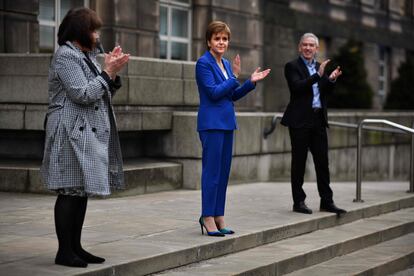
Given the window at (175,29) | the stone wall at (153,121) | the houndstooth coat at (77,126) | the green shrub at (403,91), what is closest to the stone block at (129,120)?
the stone wall at (153,121)

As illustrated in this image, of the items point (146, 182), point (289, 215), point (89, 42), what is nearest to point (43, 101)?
point (146, 182)

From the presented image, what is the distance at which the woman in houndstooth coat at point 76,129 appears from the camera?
6301 mm

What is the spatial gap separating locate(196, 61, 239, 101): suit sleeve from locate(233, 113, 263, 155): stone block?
4.54 m

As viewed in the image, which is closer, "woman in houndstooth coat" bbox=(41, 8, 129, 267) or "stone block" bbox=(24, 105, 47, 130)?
"woman in houndstooth coat" bbox=(41, 8, 129, 267)

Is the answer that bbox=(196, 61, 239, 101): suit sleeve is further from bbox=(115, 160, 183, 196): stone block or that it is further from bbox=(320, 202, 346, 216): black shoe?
bbox=(115, 160, 183, 196): stone block

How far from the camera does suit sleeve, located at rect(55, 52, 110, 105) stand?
20.7 feet

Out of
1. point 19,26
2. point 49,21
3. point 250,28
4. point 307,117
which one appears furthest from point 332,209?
point 250,28

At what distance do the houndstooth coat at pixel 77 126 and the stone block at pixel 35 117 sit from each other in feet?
14.3

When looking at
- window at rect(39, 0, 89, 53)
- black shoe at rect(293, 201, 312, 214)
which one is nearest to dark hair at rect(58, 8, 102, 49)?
black shoe at rect(293, 201, 312, 214)

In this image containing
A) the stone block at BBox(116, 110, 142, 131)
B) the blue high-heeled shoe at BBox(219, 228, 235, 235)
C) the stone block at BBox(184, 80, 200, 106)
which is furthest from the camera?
the stone block at BBox(184, 80, 200, 106)

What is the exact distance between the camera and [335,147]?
1602 cm

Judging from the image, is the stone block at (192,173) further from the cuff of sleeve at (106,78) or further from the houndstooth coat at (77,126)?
the cuff of sleeve at (106,78)

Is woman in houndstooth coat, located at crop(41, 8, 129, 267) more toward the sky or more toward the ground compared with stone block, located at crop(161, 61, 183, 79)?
more toward the ground

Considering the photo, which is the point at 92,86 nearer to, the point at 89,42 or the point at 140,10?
the point at 89,42
